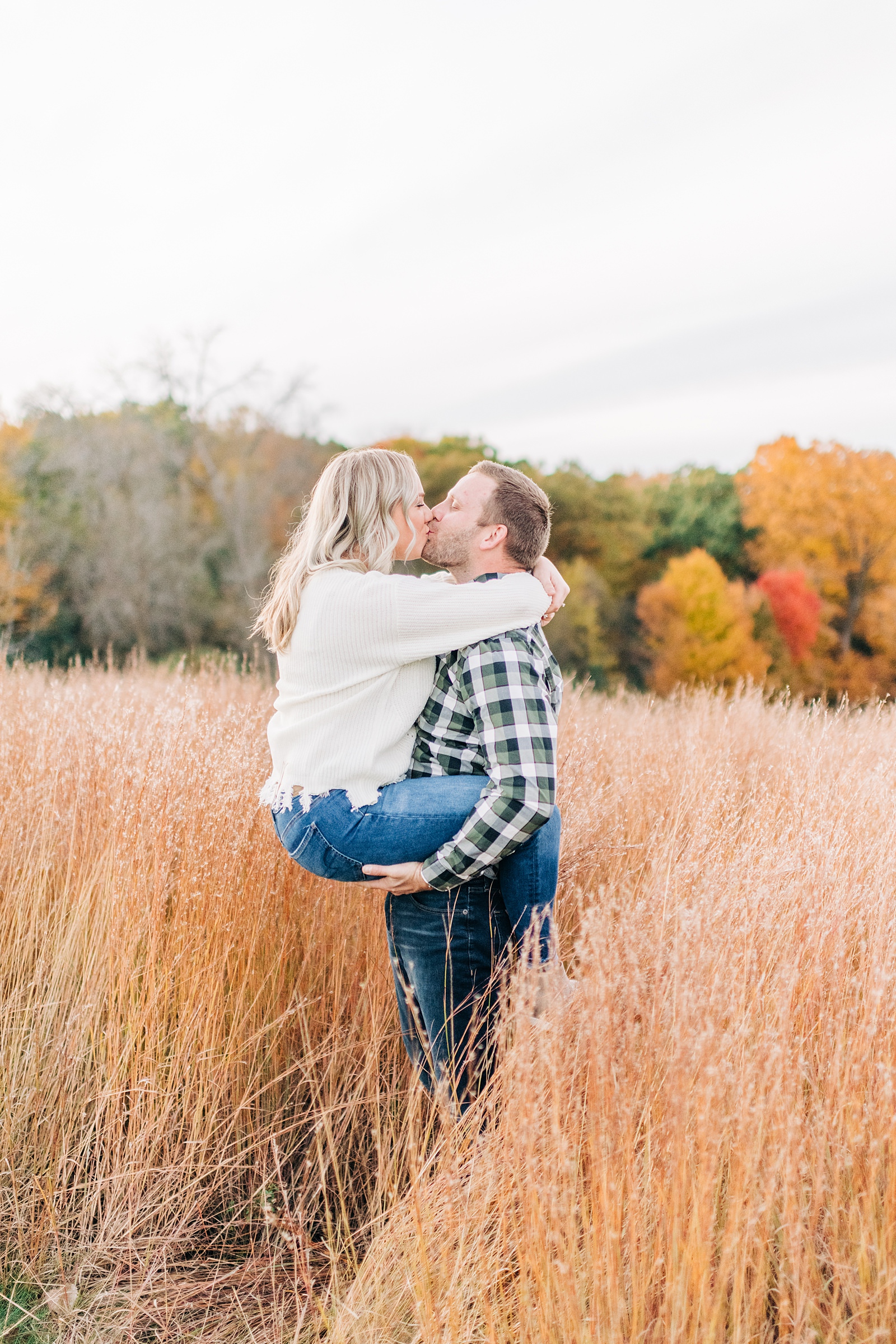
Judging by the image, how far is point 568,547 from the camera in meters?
31.3

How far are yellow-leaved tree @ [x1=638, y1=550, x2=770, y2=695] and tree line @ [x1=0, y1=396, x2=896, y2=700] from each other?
67mm

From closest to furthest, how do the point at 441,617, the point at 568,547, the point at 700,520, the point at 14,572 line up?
the point at 441,617, the point at 14,572, the point at 568,547, the point at 700,520

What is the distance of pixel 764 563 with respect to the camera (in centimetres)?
3120

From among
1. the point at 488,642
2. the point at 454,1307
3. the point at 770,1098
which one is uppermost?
the point at 488,642

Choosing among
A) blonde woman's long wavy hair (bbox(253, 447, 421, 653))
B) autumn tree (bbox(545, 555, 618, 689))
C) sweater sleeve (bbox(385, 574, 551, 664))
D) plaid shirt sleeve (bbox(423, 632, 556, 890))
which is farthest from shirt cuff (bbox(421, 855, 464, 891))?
autumn tree (bbox(545, 555, 618, 689))

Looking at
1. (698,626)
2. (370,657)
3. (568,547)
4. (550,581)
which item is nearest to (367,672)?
(370,657)

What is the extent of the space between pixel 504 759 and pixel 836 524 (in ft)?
104

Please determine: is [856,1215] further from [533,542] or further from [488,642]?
[533,542]

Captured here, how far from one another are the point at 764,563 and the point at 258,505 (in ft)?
57.1

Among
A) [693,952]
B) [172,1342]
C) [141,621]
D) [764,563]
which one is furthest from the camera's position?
[764,563]

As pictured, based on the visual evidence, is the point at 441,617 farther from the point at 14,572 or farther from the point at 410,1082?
the point at 14,572

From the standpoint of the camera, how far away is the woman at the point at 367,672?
2.14m

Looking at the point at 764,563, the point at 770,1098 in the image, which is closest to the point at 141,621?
the point at 764,563

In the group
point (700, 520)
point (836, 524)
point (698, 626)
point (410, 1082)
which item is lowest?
point (698, 626)
